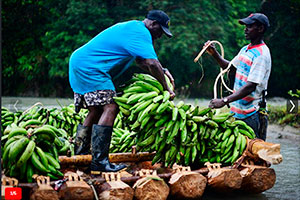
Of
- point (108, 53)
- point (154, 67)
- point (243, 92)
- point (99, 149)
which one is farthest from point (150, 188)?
point (243, 92)

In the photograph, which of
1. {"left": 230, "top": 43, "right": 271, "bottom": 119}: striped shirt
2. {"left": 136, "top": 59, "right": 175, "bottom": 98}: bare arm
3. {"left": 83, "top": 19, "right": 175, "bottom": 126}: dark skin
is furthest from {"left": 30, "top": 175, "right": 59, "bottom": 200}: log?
{"left": 230, "top": 43, "right": 271, "bottom": 119}: striped shirt

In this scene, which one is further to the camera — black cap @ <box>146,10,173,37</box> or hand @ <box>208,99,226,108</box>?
hand @ <box>208,99,226,108</box>

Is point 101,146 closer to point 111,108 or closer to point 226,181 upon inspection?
point 111,108

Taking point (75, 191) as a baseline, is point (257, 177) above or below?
below

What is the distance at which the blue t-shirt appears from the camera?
166 inches

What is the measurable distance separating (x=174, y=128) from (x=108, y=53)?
3.47 feet

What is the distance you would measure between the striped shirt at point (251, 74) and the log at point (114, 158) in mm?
1218

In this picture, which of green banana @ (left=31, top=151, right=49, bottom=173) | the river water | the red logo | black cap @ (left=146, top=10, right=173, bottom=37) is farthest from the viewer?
the river water

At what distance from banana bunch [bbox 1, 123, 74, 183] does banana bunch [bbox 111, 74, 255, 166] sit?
2.76ft

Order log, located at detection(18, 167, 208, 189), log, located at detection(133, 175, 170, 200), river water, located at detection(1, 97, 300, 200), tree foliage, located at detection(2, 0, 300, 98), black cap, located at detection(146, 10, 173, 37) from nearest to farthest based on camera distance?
log, located at detection(18, 167, 208, 189) < log, located at detection(133, 175, 170, 200) < black cap, located at detection(146, 10, 173, 37) < river water, located at detection(1, 97, 300, 200) < tree foliage, located at detection(2, 0, 300, 98)

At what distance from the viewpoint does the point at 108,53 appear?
4297mm

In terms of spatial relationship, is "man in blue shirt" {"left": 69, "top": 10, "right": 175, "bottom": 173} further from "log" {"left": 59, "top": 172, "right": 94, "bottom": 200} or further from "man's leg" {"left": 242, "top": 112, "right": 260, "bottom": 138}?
"man's leg" {"left": 242, "top": 112, "right": 260, "bottom": 138}

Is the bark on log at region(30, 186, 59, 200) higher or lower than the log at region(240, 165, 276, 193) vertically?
higher

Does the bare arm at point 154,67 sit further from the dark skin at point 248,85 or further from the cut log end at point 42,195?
the cut log end at point 42,195
